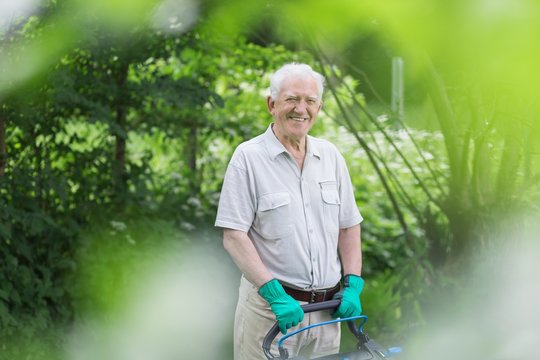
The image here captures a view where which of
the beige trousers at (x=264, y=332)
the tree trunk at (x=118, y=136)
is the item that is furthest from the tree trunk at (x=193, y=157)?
the beige trousers at (x=264, y=332)

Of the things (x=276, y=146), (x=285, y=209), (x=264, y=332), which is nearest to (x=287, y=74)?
(x=276, y=146)

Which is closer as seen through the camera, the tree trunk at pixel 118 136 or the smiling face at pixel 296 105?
the smiling face at pixel 296 105

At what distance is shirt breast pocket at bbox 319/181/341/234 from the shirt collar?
9 cm

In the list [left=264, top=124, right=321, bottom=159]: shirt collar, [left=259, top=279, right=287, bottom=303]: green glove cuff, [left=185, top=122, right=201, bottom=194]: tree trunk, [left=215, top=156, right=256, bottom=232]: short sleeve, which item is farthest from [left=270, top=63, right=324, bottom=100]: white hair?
[left=185, top=122, right=201, bottom=194]: tree trunk

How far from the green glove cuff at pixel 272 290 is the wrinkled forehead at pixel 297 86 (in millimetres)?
475

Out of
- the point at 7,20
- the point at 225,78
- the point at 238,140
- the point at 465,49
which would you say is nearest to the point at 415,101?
the point at 238,140

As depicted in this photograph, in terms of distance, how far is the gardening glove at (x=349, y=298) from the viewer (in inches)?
76.9

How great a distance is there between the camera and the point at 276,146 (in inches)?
78.0

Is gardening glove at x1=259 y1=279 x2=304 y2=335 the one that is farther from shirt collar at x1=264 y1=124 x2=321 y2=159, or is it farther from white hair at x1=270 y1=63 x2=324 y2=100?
white hair at x1=270 y1=63 x2=324 y2=100

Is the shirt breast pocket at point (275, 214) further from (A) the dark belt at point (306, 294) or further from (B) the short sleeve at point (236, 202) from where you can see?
(A) the dark belt at point (306, 294)

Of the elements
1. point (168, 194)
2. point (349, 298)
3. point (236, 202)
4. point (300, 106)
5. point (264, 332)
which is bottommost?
point (264, 332)

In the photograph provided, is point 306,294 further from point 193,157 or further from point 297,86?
point 193,157

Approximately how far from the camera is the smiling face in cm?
193

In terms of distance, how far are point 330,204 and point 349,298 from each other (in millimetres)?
253
